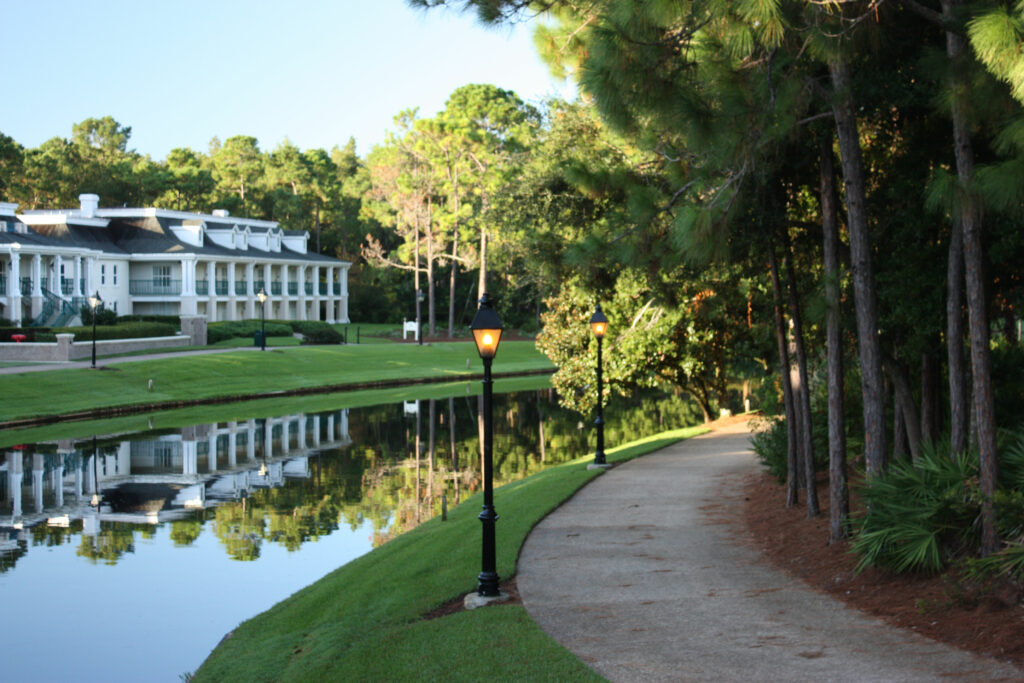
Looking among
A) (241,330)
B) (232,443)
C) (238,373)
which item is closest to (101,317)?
(241,330)

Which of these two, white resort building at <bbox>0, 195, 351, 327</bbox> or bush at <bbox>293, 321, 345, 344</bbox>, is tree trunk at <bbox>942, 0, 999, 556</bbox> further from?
bush at <bbox>293, 321, 345, 344</bbox>

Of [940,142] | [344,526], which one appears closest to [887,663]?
[940,142]

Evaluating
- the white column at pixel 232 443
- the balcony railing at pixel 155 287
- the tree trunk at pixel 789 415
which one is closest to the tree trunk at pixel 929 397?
the tree trunk at pixel 789 415

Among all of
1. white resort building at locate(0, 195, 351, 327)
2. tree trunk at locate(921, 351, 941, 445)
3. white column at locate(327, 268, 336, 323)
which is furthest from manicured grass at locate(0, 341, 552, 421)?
tree trunk at locate(921, 351, 941, 445)

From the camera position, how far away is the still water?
11875mm

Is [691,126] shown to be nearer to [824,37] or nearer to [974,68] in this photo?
[824,37]

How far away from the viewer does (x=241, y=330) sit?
56.1 meters

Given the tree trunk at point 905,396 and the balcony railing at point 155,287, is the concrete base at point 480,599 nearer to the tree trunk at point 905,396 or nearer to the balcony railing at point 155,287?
the tree trunk at point 905,396

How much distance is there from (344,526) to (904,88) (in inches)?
446

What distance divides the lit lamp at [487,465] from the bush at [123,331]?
3772 cm

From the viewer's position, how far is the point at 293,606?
12.0 m

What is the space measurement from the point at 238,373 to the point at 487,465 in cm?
3333

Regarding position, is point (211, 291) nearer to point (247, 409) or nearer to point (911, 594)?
point (247, 409)

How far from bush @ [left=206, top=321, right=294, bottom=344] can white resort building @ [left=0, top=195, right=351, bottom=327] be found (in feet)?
16.4
